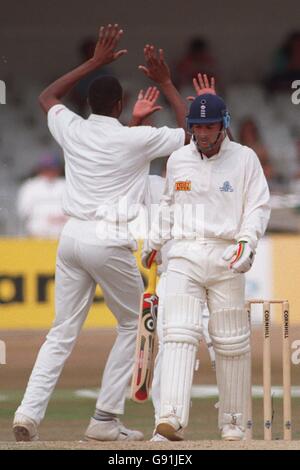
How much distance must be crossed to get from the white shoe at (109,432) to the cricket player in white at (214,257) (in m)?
0.88

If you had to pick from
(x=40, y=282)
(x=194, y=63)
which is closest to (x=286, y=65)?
(x=194, y=63)

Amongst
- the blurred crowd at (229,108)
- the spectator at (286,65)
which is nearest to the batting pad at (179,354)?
the blurred crowd at (229,108)

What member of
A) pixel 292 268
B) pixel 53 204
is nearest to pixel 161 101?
pixel 53 204

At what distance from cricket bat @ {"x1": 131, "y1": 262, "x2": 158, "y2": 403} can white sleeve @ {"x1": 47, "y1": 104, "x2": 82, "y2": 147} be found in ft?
3.90

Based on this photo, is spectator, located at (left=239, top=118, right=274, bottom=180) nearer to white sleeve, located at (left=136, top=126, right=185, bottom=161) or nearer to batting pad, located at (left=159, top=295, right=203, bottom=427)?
white sleeve, located at (left=136, top=126, right=185, bottom=161)

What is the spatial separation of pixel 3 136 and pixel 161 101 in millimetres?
2360

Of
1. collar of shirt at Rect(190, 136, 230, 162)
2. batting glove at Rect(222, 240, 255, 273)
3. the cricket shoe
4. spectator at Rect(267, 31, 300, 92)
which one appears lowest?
the cricket shoe

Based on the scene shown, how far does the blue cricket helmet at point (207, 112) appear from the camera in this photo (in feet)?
20.8

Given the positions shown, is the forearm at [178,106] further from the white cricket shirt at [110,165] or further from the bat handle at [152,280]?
the bat handle at [152,280]

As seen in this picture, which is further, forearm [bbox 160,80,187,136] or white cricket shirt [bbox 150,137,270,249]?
forearm [bbox 160,80,187,136]

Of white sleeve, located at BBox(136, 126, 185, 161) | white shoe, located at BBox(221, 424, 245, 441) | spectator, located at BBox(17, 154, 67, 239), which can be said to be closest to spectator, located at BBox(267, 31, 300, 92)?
spectator, located at BBox(17, 154, 67, 239)

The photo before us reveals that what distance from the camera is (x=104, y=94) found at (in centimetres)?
722

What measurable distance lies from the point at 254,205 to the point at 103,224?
107 cm

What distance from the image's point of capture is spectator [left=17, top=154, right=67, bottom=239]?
1407 cm
